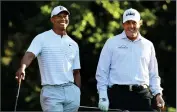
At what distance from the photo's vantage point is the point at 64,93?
22.9 ft

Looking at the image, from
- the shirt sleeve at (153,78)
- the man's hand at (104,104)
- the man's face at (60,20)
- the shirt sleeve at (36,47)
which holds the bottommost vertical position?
the man's hand at (104,104)

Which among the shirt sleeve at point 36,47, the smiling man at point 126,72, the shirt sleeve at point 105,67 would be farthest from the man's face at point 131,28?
the shirt sleeve at point 36,47

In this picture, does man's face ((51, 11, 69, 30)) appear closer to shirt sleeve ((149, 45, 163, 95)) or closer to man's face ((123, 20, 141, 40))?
man's face ((123, 20, 141, 40))

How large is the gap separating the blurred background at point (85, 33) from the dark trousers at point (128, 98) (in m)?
5.40

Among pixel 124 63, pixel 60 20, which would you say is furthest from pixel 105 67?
pixel 60 20

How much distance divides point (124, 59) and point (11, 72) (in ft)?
24.0

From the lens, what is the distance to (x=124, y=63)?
6945 mm

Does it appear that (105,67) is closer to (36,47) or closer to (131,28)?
(131,28)

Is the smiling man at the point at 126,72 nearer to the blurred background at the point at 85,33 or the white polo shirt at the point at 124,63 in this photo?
the white polo shirt at the point at 124,63

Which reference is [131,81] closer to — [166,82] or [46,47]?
[46,47]

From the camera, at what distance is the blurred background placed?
41.2 ft

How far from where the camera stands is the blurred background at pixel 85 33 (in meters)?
12.6

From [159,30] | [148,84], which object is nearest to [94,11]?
[159,30]

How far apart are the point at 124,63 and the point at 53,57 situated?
0.72m
